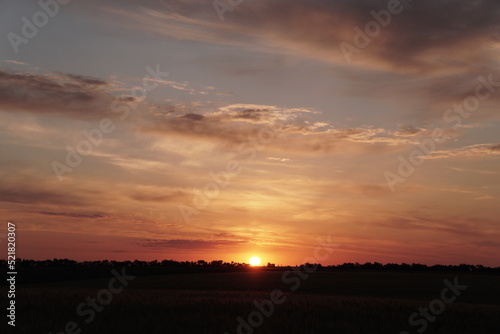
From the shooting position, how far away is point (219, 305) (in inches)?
816

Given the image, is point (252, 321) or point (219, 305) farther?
point (219, 305)

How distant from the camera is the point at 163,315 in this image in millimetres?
18281

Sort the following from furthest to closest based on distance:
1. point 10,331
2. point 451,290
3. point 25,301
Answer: point 451,290, point 25,301, point 10,331

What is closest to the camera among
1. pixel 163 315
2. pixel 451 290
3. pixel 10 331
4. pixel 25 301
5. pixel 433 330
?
pixel 10 331

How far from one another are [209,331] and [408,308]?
9698 mm

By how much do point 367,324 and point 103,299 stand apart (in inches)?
413

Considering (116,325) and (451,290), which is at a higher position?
(451,290)

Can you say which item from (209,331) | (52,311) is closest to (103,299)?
(52,311)

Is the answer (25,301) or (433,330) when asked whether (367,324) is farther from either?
(25,301)

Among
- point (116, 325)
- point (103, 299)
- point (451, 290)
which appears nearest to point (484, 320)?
point (116, 325)

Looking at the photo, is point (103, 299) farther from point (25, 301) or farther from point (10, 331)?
point (10, 331)
